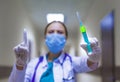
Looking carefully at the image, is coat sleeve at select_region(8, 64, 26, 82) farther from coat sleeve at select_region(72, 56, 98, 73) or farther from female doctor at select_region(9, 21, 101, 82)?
coat sleeve at select_region(72, 56, 98, 73)

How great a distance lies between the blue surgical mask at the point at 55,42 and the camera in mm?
1191

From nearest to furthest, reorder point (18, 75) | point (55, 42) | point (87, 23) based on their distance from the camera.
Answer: point (18, 75), point (55, 42), point (87, 23)

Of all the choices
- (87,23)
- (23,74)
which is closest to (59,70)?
(23,74)

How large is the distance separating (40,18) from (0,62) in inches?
94.3

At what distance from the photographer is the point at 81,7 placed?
157 inches

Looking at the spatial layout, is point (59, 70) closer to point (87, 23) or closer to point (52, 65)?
point (52, 65)

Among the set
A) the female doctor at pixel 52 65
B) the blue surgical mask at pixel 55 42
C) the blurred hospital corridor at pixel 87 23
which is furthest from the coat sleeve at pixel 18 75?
the blurred hospital corridor at pixel 87 23

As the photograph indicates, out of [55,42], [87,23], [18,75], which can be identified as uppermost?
[87,23]

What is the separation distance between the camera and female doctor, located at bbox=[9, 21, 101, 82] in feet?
3.34

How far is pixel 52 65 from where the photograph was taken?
1100 millimetres

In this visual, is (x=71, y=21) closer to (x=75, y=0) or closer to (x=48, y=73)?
(x=75, y=0)

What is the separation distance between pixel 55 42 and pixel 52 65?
0.17 m

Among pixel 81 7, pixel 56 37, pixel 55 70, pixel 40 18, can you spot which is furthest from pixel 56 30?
pixel 40 18

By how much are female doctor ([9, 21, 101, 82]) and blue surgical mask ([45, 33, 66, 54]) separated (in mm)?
16
